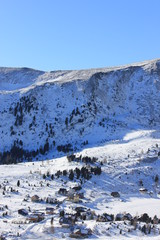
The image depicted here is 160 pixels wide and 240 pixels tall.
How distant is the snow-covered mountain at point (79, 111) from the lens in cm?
9494

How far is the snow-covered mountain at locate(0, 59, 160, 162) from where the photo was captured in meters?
94.9

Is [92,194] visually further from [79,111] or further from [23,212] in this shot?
[79,111]

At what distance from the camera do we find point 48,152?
299ft

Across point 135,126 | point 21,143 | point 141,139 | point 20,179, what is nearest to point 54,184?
point 20,179

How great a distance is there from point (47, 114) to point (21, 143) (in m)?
18.2

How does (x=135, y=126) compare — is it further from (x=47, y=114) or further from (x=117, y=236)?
(x=117, y=236)

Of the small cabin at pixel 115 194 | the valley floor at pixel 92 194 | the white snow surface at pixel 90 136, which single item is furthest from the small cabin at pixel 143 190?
the small cabin at pixel 115 194

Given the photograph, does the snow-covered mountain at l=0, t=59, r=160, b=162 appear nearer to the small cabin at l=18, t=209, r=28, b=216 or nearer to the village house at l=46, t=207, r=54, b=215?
the village house at l=46, t=207, r=54, b=215

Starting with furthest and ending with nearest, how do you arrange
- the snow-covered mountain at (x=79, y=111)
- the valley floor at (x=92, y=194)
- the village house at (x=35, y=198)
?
the snow-covered mountain at (x=79, y=111)
the village house at (x=35, y=198)
the valley floor at (x=92, y=194)

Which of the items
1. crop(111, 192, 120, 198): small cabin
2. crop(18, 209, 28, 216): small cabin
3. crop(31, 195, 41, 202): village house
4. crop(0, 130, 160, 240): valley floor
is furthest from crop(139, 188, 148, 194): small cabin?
crop(18, 209, 28, 216): small cabin

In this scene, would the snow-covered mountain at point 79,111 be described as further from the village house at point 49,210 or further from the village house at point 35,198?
the village house at point 49,210

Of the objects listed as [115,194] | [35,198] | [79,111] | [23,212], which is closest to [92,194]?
[115,194]

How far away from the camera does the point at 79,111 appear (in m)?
108

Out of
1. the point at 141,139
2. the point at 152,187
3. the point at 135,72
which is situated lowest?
the point at 152,187
